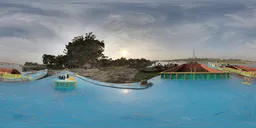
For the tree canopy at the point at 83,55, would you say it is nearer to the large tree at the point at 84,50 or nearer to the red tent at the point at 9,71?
the large tree at the point at 84,50

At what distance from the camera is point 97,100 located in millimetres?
4863

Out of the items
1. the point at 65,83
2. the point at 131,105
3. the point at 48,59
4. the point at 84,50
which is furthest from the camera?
the point at 48,59

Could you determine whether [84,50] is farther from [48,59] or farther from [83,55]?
[48,59]

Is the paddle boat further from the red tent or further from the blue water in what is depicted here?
the red tent

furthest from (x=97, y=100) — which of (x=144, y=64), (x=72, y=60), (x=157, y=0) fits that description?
(x=157, y=0)

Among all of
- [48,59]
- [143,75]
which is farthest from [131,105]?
[48,59]

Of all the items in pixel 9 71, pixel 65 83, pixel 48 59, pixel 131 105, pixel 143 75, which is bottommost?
pixel 131 105

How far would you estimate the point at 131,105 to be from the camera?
479cm

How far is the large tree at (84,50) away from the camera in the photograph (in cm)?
538

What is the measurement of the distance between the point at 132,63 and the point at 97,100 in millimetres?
1531

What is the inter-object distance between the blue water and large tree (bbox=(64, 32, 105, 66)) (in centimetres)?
60

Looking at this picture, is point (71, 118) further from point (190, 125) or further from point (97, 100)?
point (190, 125)

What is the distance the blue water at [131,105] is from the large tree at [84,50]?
0.60 metres

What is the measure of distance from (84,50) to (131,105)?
193 centimetres
